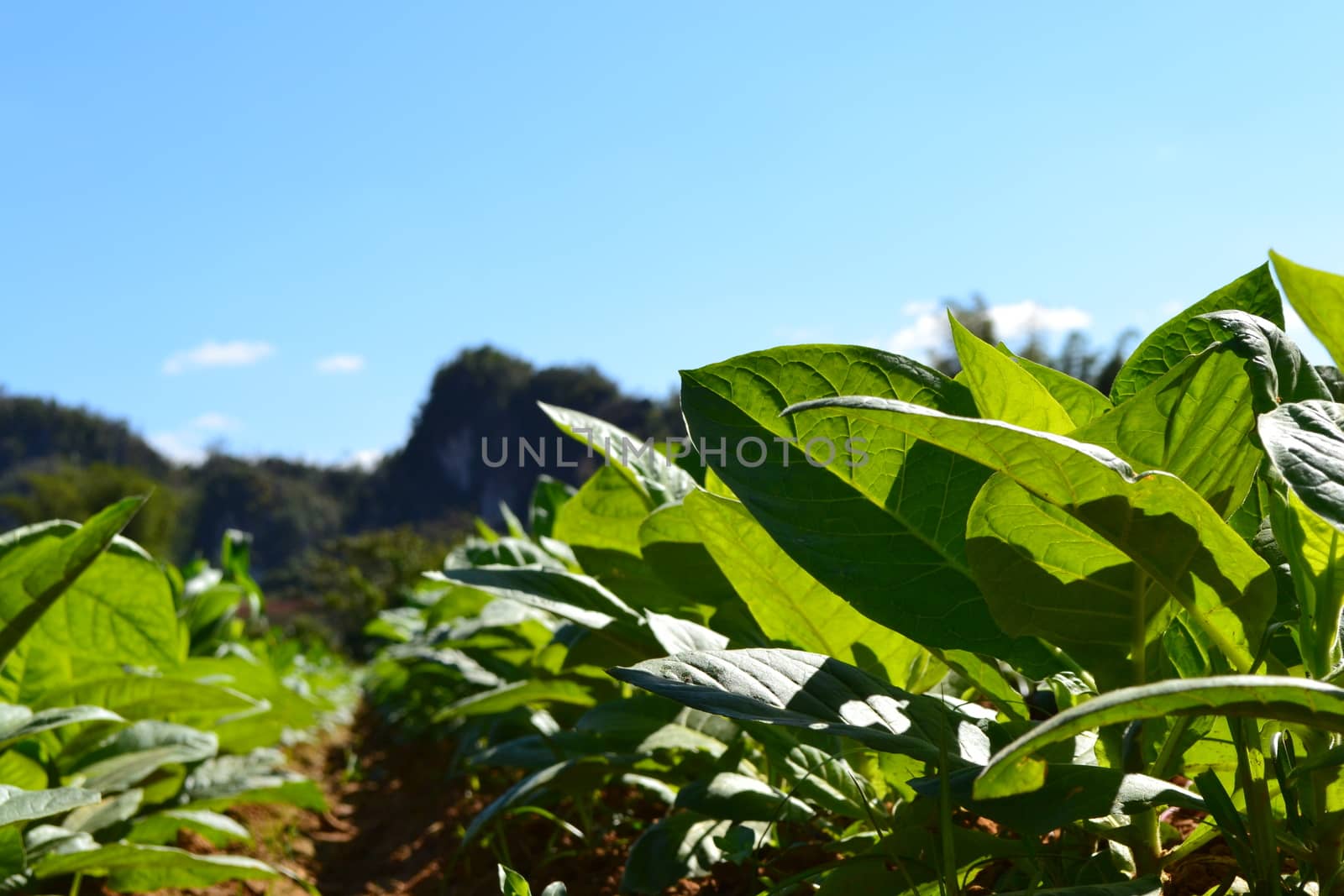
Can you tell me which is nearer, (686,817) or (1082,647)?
(1082,647)

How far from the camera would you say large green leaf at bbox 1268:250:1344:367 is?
84cm

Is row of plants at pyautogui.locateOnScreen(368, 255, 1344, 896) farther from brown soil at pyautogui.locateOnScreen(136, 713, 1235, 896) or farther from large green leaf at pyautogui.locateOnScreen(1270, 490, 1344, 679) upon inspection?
brown soil at pyautogui.locateOnScreen(136, 713, 1235, 896)

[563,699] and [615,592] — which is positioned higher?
[615,592]

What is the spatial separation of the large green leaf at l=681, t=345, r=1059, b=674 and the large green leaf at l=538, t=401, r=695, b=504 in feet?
1.45

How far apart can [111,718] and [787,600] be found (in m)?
0.98

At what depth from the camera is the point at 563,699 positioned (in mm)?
1904

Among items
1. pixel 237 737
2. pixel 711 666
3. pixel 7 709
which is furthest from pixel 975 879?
pixel 237 737

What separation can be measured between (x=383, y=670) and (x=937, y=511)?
5523mm

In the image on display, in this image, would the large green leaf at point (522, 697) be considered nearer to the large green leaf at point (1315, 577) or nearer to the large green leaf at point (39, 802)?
the large green leaf at point (39, 802)

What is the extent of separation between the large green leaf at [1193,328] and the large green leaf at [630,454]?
2.19 ft

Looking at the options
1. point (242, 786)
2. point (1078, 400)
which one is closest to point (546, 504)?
point (242, 786)

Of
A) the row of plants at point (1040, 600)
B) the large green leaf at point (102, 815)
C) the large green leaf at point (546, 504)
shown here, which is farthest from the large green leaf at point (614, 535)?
the large green leaf at point (546, 504)

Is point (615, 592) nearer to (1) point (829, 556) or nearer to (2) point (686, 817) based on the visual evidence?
(2) point (686, 817)

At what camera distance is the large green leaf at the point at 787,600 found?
3.78ft
